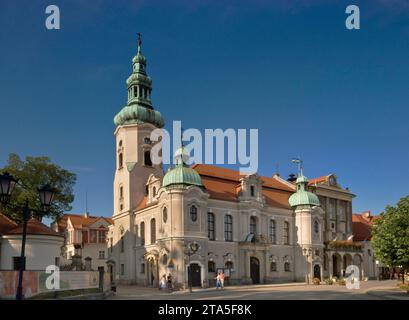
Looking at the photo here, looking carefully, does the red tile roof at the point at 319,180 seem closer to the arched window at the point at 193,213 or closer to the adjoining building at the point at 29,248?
the arched window at the point at 193,213

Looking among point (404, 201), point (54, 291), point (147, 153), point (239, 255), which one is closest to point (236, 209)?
point (239, 255)

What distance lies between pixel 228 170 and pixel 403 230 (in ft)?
99.5

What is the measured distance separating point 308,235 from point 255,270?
9411 mm

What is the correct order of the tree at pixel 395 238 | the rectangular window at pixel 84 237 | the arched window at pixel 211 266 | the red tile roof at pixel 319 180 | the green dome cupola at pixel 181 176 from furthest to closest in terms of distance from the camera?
1. the rectangular window at pixel 84 237
2. the red tile roof at pixel 319 180
3. the arched window at pixel 211 266
4. the green dome cupola at pixel 181 176
5. the tree at pixel 395 238

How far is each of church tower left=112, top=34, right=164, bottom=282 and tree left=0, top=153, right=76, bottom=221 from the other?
677 centimetres

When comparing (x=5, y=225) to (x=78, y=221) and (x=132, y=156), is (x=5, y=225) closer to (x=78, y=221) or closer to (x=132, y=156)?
(x=132, y=156)

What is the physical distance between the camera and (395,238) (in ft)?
103

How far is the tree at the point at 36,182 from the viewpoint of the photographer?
49719mm

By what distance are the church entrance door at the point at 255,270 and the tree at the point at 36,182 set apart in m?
22.0

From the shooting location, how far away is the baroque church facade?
48406 mm

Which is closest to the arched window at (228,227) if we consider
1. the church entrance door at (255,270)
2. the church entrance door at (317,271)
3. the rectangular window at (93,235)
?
the church entrance door at (255,270)

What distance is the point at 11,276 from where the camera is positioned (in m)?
24.8

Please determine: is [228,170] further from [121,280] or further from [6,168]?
[6,168]
